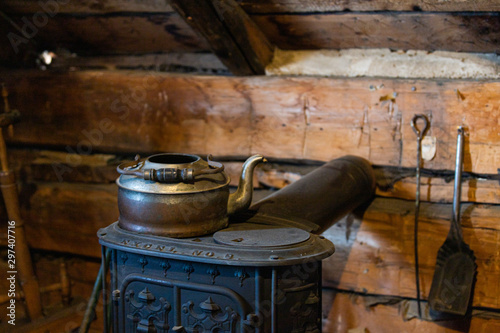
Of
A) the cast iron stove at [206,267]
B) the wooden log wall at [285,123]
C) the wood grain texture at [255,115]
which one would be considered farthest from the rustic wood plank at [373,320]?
the cast iron stove at [206,267]

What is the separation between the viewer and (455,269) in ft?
6.51

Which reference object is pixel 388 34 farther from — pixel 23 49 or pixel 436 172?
pixel 23 49

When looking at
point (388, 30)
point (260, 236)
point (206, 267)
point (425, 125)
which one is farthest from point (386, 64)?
point (206, 267)

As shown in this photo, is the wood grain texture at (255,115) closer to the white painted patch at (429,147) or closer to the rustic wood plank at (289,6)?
the white painted patch at (429,147)

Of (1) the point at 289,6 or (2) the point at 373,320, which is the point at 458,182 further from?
(1) the point at 289,6

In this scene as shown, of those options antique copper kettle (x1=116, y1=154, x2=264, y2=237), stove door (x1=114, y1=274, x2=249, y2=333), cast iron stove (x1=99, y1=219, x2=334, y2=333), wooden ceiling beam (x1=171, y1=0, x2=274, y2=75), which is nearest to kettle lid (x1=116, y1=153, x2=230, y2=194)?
antique copper kettle (x1=116, y1=154, x2=264, y2=237)

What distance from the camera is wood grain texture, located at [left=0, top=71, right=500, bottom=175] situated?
6.52 feet

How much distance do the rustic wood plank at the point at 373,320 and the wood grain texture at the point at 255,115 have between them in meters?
0.59

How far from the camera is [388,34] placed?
1.99m

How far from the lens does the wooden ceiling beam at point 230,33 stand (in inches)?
71.8

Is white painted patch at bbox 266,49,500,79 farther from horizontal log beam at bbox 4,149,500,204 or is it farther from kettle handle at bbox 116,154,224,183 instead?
kettle handle at bbox 116,154,224,183

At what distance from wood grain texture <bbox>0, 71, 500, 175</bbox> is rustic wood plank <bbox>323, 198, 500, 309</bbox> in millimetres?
179

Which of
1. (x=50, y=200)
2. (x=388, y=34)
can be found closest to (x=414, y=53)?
(x=388, y=34)

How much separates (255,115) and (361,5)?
0.64 metres
